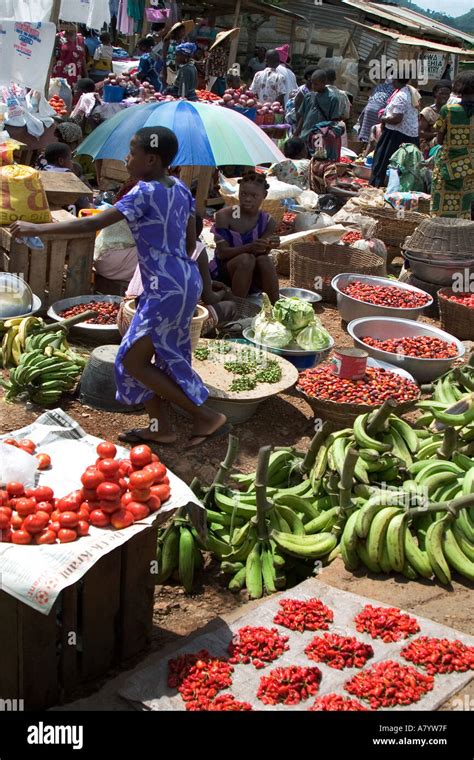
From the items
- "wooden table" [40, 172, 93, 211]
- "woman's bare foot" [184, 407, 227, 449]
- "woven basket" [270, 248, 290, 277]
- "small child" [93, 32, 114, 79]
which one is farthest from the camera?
"small child" [93, 32, 114, 79]

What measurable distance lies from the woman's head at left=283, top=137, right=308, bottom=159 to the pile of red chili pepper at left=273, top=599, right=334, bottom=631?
904 centimetres

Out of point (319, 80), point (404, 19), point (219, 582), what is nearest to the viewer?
point (219, 582)

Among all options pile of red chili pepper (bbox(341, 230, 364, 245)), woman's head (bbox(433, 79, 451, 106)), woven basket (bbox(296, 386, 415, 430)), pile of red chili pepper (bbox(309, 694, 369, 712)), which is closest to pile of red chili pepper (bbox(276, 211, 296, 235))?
pile of red chili pepper (bbox(341, 230, 364, 245))

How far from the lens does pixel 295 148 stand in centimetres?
1120

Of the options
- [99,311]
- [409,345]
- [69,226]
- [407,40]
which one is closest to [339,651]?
[69,226]

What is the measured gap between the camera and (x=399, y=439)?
4172 millimetres

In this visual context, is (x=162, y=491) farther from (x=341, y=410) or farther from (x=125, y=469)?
(x=341, y=410)

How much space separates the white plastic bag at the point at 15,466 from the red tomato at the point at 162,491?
49cm

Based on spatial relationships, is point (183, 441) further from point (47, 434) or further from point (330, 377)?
point (47, 434)

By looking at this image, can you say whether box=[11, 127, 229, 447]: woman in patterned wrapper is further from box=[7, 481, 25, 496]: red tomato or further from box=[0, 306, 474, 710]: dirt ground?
box=[7, 481, 25, 496]: red tomato

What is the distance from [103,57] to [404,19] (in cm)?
1224

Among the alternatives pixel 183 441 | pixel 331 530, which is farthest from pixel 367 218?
pixel 331 530

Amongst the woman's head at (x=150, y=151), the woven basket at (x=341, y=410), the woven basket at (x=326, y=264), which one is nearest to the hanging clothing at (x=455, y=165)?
the woven basket at (x=326, y=264)

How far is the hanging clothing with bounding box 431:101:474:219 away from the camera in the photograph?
7977mm
